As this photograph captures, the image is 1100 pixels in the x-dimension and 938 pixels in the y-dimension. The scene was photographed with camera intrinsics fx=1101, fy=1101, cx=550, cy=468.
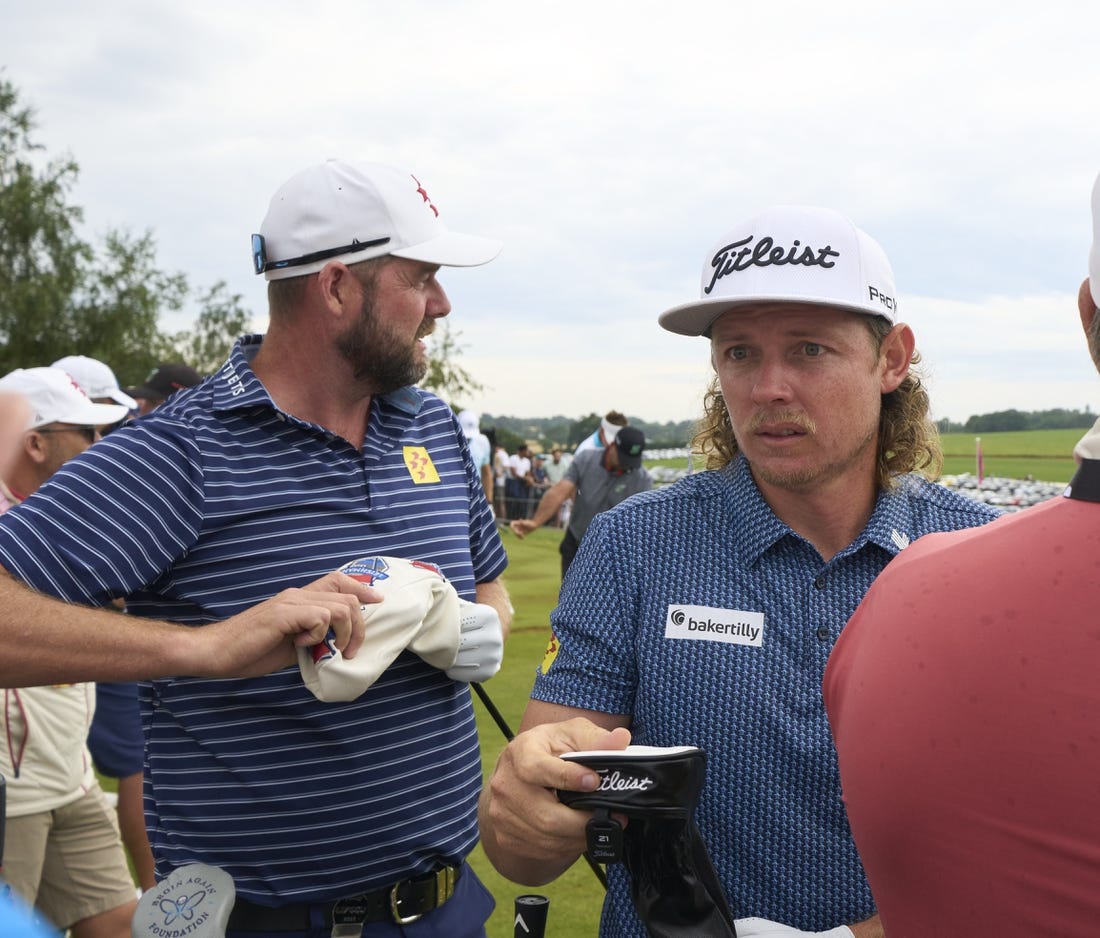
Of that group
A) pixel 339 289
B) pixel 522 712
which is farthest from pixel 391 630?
pixel 522 712

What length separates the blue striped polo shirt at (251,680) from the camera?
92.7 inches

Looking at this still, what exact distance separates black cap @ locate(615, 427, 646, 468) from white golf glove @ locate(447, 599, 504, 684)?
19.5 ft

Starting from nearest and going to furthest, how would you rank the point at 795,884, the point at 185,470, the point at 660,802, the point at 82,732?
the point at 660,802
the point at 795,884
the point at 185,470
the point at 82,732

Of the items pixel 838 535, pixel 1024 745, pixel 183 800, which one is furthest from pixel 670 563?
A: pixel 183 800

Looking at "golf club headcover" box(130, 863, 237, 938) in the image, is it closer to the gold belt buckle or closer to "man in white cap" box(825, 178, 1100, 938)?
the gold belt buckle

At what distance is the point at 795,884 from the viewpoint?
195 centimetres

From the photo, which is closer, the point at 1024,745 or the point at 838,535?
the point at 1024,745

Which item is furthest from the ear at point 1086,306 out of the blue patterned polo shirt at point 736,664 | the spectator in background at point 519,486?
the spectator in background at point 519,486

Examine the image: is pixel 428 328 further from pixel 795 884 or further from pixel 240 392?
pixel 795 884

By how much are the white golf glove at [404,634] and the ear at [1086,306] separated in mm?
1528

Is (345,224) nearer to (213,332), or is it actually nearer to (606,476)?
(606,476)

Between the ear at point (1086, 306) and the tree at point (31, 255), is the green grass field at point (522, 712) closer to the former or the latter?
the ear at point (1086, 306)

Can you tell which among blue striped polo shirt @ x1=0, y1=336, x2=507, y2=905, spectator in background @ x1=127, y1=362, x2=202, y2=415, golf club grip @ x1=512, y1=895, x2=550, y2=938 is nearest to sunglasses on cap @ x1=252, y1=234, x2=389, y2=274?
blue striped polo shirt @ x1=0, y1=336, x2=507, y2=905

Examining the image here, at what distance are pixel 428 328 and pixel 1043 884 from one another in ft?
7.38
